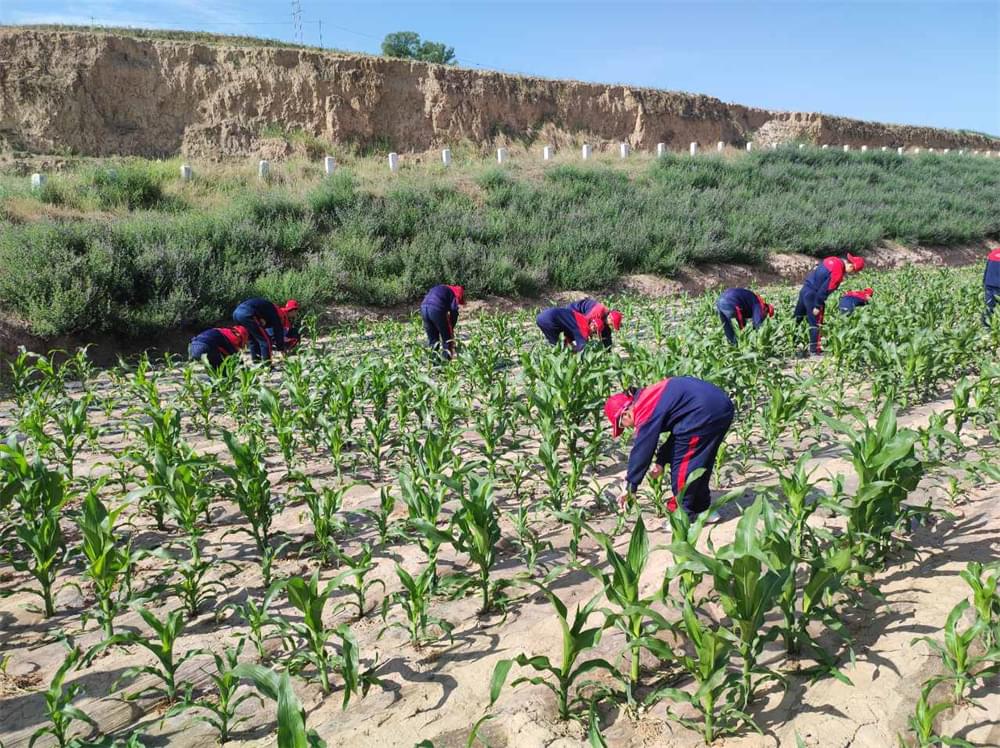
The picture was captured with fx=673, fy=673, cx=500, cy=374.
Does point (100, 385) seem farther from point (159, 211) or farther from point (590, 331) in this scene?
point (159, 211)

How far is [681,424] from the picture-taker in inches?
158

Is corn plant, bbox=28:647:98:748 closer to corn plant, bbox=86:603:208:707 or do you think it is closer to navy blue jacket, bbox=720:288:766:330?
corn plant, bbox=86:603:208:707

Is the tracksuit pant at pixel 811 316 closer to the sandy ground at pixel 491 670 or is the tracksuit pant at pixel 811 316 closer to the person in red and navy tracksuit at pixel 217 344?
the sandy ground at pixel 491 670

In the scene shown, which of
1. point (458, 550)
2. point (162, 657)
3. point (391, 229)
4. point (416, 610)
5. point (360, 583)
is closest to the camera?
point (162, 657)

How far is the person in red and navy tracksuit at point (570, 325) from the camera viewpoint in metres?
7.22

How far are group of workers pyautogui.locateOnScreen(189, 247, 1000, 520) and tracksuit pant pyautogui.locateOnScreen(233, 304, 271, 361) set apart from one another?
1 cm

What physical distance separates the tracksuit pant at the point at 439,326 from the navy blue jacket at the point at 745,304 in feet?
11.1

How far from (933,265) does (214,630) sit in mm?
21955

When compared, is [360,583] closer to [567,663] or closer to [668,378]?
[567,663]

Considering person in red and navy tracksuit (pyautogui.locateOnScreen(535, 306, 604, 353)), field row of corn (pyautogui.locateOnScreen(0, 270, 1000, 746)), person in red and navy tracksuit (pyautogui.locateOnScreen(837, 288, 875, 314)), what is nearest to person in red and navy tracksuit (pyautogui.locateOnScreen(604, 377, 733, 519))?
field row of corn (pyautogui.locateOnScreen(0, 270, 1000, 746))

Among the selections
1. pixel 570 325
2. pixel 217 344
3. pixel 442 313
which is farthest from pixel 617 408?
pixel 217 344

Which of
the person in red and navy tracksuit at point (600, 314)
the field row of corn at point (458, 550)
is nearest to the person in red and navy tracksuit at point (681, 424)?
the field row of corn at point (458, 550)

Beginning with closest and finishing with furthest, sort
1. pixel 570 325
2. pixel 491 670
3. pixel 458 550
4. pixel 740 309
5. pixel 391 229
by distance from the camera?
pixel 491 670 < pixel 458 550 < pixel 570 325 < pixel 740 309 < pixel 391 229

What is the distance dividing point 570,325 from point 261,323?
12.0 feet
